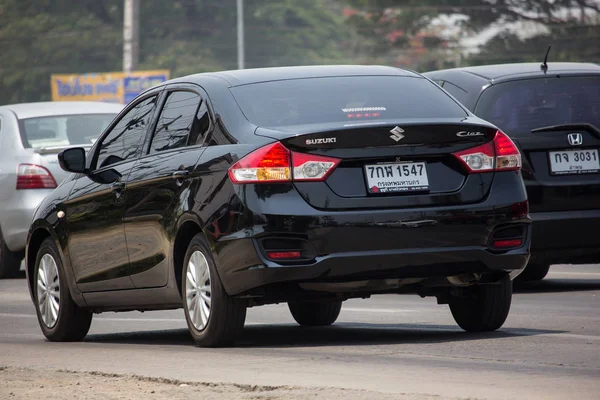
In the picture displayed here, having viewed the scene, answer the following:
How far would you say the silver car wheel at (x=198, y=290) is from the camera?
854 centimetres

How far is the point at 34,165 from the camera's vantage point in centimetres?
1598

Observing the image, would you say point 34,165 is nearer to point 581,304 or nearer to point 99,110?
point 99,110

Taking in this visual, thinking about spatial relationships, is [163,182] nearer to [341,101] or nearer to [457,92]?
[341,101]

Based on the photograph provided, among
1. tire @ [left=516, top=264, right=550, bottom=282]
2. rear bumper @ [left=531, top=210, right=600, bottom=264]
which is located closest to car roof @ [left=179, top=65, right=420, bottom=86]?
rear bumper @ [left=531, top=210, right=600, bottom=264]

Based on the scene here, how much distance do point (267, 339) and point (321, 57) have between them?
60.7 meters

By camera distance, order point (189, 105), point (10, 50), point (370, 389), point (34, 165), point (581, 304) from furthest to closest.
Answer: point (10, 50), point (34, 165), point (581, 304), point (189, 105), point (370, 389)

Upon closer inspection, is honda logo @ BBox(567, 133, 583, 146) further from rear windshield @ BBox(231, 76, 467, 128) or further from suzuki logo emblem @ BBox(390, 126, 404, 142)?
suzuki logo emblem @ BBox(390, 126, 404, 142)

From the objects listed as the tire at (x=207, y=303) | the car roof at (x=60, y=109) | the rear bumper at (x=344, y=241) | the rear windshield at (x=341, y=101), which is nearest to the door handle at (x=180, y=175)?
the tire at (x=207, y=303)

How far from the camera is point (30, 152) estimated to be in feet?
52.9

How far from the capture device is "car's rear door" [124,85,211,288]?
8.79 meters

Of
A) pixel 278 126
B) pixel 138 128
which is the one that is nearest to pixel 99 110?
pixel 138 128

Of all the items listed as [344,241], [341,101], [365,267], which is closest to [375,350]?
[365,267]

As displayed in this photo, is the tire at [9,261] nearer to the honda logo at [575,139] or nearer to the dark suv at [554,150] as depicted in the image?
the dark suv at [554,150]

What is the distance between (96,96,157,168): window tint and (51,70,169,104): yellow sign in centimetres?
4354
